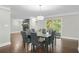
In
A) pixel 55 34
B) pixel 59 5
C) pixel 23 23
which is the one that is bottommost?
pixel 55 34

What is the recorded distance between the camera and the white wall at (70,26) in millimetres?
1729

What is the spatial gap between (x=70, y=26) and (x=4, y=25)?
1.10 m

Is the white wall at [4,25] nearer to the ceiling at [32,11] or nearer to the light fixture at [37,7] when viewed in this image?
the ceiling at [32,11]

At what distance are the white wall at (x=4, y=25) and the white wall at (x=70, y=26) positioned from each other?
0.93 m

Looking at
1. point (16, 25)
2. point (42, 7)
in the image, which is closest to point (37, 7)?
point (42, 7)

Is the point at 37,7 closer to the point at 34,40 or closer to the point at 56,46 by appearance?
the point at 34,40

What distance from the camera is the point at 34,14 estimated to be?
5.71ft

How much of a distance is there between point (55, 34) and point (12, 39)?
0.73 meters

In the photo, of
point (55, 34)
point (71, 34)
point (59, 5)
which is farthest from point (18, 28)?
point (71, 34)

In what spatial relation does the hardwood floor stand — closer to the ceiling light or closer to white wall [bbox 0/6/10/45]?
white wall [bbox 0/6/10/45]

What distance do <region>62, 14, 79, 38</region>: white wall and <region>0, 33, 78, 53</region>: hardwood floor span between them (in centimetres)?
10

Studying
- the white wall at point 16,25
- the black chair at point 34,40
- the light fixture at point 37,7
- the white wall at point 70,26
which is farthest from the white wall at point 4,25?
the white wall at point 70,26

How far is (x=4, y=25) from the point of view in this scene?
171cm
